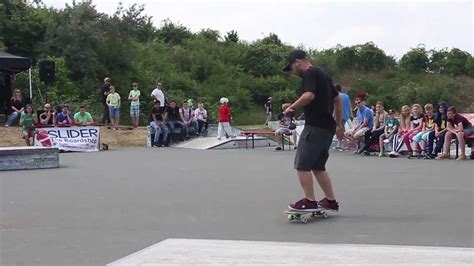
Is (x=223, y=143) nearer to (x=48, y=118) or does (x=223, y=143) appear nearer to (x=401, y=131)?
(x=48, y=118)

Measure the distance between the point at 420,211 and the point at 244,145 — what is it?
14109mm

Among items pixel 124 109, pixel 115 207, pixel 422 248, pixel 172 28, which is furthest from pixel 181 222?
pixel 172 28

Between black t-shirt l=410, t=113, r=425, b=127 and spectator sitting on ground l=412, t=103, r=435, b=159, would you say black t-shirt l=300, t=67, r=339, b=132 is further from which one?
black t-shirt l=410, t=113, r=425, b=127

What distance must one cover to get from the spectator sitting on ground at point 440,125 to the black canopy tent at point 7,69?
16758mm

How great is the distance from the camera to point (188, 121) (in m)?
23.4

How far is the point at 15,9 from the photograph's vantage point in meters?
38.7

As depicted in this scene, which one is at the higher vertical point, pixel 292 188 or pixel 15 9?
pixel 15 9

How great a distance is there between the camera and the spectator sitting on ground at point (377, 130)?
1697 cm

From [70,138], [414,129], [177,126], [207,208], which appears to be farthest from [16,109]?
[207,208]

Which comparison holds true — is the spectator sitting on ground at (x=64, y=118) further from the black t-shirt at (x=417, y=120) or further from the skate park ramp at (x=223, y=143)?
the black t-shirt at (x=417, y=120)

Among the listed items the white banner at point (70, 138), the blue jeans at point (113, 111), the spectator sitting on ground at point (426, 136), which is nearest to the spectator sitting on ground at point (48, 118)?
the white banner at point (70, 138)

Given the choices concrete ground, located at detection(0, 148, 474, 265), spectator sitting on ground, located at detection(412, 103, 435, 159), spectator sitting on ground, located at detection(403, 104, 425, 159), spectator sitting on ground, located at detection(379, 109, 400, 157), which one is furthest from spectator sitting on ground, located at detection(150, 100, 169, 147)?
spectator sitting on ground, located at detection(412, 103, 435, 159)

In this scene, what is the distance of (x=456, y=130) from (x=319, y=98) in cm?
896

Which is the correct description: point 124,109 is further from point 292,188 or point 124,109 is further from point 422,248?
point 422,248
